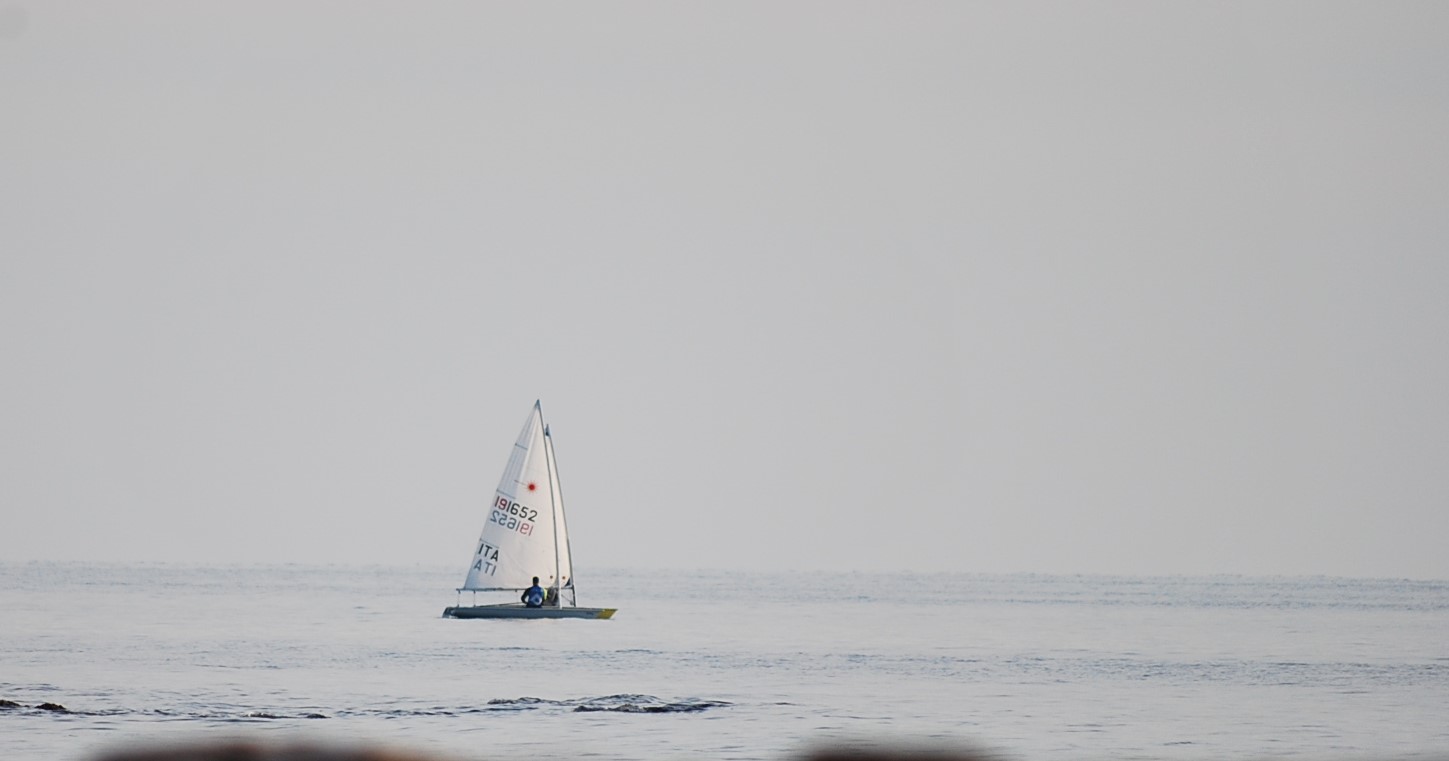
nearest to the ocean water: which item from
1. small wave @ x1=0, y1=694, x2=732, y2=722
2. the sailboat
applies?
small wave @ x1=0, y1=694, x2=732, y2=722

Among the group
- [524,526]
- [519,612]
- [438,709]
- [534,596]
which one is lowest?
[438,709]

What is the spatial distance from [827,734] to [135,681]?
21.8 m

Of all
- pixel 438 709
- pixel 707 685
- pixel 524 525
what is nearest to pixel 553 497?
pixel 524 525

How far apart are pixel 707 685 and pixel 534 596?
92.1 feet

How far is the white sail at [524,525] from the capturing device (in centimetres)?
8938

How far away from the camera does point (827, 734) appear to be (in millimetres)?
39469

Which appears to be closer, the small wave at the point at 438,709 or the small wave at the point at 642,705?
the small wave at the point at 438,709

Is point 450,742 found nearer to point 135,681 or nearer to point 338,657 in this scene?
point 135,681

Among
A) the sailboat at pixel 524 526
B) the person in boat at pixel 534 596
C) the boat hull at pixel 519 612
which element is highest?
the sailboat at pixel 524 526

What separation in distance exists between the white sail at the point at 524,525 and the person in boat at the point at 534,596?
15.3 feet

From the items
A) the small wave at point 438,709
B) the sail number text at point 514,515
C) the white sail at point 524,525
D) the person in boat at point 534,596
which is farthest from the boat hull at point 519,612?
the small wave at point 438,709

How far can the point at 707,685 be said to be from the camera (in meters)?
56.8

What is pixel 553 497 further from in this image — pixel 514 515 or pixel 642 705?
pixel 642 705

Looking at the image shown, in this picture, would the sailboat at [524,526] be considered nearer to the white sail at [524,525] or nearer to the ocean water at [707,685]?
the white sail at [524,525]
